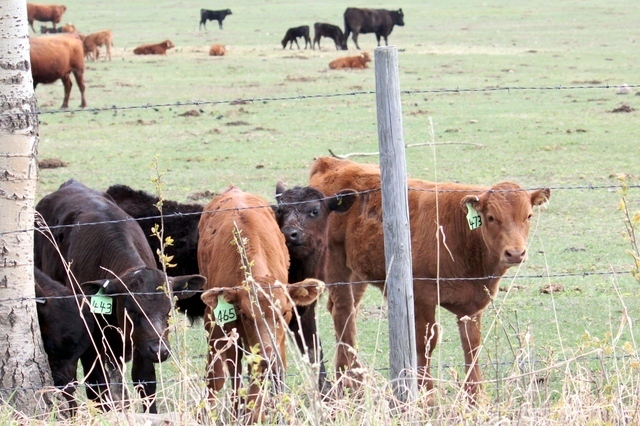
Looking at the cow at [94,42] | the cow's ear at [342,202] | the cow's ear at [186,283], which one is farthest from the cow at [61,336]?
the cow at [94,42]

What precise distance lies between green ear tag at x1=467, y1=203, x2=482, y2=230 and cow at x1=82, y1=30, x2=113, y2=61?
26.3m

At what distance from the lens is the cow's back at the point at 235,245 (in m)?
5.99

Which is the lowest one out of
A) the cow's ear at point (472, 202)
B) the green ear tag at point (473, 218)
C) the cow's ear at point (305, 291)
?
the cow's ear at point (305, 291)

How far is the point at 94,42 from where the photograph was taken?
31.2 m

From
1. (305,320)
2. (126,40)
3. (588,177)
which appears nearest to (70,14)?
(126,40)

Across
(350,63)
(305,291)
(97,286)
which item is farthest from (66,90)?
(305,291)

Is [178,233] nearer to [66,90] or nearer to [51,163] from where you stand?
[51,163]

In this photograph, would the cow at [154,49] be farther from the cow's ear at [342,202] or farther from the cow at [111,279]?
the cow's ear at [342,202]

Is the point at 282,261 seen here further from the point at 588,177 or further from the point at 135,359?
the point at 588,177

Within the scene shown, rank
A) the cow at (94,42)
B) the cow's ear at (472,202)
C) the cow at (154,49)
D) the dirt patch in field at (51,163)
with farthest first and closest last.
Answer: the cow at (154,49) < the cow at (94,42) < the dirt patch in field at (51,163) < the cow's ear at (472,202)

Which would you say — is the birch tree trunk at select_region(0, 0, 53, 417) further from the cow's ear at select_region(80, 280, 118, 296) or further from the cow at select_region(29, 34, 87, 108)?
the cow at select_region(29, 34, 87, 108)

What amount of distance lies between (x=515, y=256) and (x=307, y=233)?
1497 millimetres

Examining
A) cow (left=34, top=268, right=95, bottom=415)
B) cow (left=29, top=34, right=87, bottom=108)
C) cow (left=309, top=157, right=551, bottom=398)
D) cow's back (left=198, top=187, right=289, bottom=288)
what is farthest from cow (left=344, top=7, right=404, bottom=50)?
cow (left=34, top=268, right=95, bottom=415)

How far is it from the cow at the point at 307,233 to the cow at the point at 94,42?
25.2m
